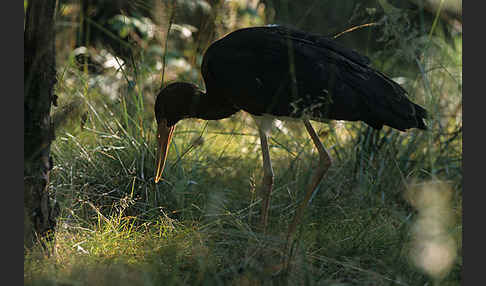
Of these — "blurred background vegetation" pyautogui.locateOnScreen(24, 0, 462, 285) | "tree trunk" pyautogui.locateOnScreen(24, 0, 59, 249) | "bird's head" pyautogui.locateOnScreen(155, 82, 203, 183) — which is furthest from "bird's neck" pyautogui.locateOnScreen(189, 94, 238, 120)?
"tree trunk" pyautogui.locateOnScreen(24, 0, 59, 249)

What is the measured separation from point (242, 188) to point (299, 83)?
3.17ft

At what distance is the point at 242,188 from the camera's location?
368cm

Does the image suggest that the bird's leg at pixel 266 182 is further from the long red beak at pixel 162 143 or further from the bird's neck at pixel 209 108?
the long red beak at pixel 162 143

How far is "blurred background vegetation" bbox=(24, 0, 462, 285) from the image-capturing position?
8.15ft

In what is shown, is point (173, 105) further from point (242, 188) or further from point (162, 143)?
point (242, 188)

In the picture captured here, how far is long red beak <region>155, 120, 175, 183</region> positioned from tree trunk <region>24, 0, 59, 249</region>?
0.94 meters

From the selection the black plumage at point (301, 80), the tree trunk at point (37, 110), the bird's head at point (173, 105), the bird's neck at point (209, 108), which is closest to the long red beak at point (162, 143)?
the bird's head at point (173, 105)

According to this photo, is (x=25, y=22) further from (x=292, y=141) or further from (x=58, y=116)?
(x=292, y=141)

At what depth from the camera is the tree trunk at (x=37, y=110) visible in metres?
2.35

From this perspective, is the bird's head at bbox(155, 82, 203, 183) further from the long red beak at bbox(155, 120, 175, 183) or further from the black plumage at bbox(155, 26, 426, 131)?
the black plumage at bbox(155, 26, 426, 131)

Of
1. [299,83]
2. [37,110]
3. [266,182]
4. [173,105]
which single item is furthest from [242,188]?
[37,110]

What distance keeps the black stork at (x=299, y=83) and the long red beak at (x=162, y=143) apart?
0.5 inches

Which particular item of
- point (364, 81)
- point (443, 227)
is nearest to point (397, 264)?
point (443, 227)

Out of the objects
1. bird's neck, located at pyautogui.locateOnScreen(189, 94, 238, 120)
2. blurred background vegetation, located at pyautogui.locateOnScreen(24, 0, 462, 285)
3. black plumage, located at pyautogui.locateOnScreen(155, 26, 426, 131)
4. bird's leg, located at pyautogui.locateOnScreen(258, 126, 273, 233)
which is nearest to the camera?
blurred background vegetation, located at pyautogui.locateOnScreen(24, 0, 462, 285)
